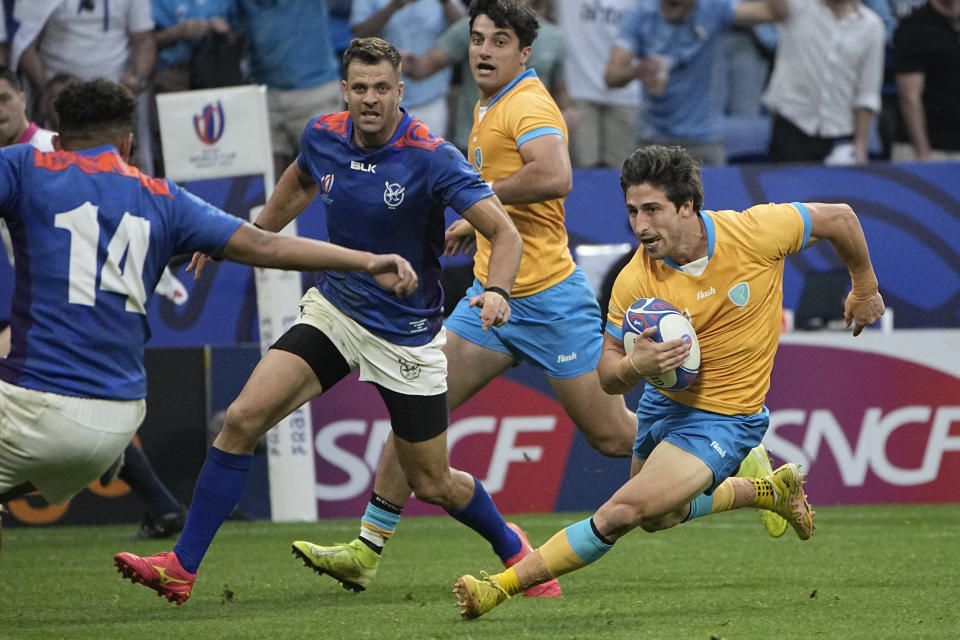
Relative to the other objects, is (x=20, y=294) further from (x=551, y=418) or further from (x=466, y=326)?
(x=551, y=418)

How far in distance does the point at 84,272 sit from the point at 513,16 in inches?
103

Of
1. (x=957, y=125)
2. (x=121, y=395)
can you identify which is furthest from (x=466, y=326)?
(x=957, y=125)

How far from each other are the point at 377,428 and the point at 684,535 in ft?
6.98

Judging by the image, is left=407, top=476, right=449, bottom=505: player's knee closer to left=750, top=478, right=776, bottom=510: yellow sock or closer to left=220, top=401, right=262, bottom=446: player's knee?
left=220, top=401, right=262, bottom=446: player's knee

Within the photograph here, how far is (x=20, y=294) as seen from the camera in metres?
4.79

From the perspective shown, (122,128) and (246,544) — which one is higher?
(122,128)

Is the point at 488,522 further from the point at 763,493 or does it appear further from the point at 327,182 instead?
the point at 327,182

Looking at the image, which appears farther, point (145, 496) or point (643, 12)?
point (643, 12)

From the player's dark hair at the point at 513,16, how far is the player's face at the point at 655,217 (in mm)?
1504

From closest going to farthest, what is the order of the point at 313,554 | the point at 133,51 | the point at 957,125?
the point at 313,554, the point at 133,51, the point at 957,125

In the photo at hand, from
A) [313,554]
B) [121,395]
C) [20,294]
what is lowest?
[313,554]

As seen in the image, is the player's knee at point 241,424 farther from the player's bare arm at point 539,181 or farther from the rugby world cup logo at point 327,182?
the player's bare arm at point 539,181

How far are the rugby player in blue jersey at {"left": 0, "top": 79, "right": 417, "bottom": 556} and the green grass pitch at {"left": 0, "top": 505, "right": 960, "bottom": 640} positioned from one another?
83cm

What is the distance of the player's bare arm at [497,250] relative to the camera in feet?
17.3
